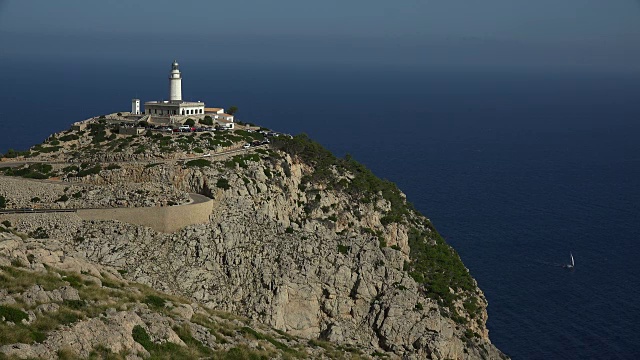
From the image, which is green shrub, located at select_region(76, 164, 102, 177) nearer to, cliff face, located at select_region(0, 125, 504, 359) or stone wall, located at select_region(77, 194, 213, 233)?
cliff face, located at select_region(0, 125, 504, 359)

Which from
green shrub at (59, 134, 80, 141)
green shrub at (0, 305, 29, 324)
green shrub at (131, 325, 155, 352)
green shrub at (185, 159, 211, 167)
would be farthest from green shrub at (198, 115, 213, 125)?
green shrub at (0, 305, 29, 324)

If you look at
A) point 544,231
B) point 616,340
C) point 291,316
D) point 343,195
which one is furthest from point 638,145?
point 291,316

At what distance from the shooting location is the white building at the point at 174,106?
75.3m

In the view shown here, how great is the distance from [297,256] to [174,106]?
2508 cm

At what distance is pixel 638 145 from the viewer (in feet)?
620

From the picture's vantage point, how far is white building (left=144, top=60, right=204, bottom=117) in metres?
75.3

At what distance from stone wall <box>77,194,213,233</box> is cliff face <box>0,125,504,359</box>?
53cm

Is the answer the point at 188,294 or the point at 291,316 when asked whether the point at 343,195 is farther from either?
the point at 188,294

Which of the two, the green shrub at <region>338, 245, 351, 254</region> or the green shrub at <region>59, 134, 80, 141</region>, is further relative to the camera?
the green shrub at <region>59, 134, 80, 141</region>

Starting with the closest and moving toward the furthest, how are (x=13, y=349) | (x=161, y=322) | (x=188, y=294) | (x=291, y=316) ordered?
(x=13, y=349) → (x=161, y=322) → (x=188, y=294) → (x=291, y=316)

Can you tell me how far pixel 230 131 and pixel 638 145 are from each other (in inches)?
5663

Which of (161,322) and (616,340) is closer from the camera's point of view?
(161,322)

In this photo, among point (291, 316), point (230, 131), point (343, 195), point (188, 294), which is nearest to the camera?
point (188, 294)

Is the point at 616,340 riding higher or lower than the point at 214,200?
lower
